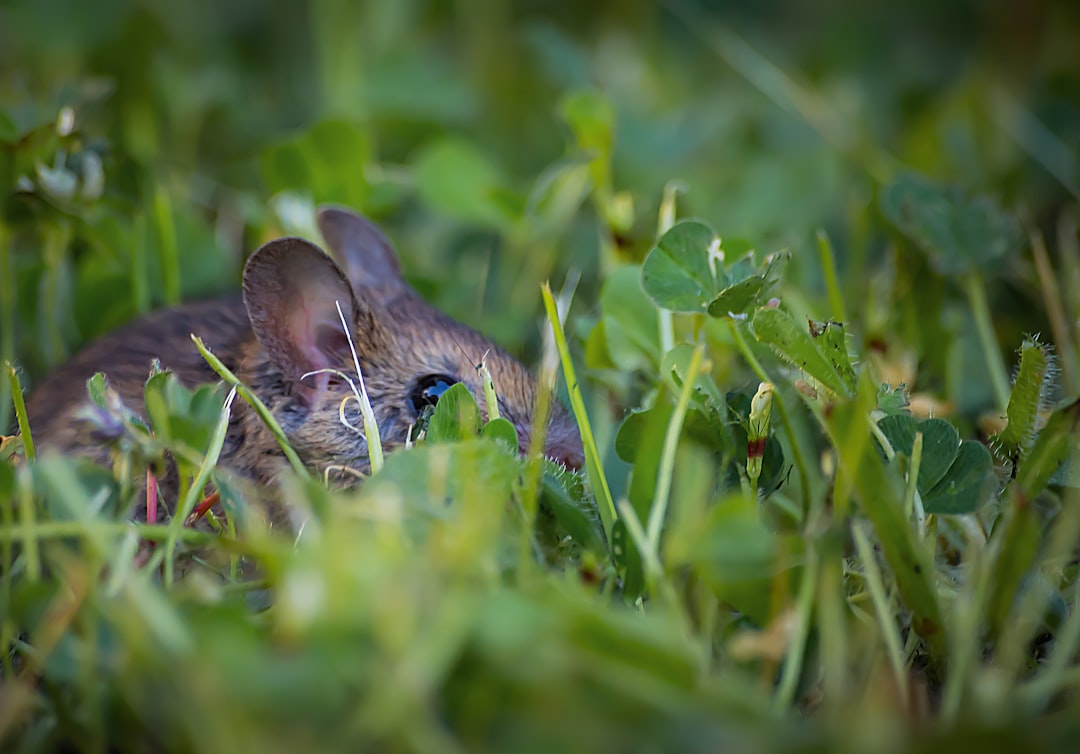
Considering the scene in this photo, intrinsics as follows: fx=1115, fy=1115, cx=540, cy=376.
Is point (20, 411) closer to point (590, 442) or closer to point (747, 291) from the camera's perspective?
point (590, 442)

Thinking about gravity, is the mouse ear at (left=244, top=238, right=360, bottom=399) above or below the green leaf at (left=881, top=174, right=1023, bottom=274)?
above

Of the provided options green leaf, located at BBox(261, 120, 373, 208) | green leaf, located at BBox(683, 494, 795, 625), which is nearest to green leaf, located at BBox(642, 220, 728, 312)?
green leaf, located at BBox(683, 494, 795, 625)

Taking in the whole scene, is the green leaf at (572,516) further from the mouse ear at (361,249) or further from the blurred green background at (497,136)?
the mouse ear at (361,249)

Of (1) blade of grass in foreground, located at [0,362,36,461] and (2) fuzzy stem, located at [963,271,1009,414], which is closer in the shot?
(1) blade of grass in foreground, located at [0,362,36,461]

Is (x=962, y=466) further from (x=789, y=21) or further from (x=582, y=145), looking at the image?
(x=789, y=21)

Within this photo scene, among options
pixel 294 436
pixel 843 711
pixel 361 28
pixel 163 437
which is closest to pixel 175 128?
pixel 361 28

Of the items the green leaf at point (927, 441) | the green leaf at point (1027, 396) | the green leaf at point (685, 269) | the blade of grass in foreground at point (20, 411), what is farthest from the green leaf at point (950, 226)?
the blade of grass in foreground at point (20, 411)

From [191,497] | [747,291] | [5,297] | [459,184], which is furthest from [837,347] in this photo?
[5,297]

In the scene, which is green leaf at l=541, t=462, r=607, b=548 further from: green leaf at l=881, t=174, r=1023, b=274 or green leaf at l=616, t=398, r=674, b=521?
green leaf at l=881, t=174, r=1023, b=274

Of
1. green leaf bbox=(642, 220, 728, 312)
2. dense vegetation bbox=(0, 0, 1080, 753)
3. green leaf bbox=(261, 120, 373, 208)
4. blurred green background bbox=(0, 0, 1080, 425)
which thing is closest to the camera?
dense vegetation bbox=(0, 0, 1080, 753)
